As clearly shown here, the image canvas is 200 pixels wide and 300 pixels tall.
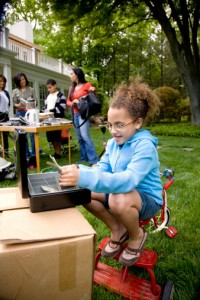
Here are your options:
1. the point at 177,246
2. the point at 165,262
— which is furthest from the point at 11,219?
the point at 177,246

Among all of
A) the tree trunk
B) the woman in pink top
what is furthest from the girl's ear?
the tree trunk

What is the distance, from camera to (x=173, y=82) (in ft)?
76.9

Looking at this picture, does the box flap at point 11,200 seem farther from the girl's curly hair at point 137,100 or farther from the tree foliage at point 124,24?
the tree foliage at point 124,24

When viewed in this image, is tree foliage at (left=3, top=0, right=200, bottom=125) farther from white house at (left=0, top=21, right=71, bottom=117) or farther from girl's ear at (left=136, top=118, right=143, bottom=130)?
girl's ear at (left=136, top=118, right=143, bottom=130)

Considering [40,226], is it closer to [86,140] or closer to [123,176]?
[123,176]

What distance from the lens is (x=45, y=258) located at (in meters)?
1.01

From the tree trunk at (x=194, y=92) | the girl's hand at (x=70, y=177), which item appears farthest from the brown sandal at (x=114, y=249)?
the tree trunk at (x=194, y=92)

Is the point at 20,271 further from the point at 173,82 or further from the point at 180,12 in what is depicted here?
the point at 173,82

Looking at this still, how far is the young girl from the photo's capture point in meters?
1.24

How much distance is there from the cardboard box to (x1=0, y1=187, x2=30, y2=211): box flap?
12 centimetres

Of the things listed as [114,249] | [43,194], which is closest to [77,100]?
[114,249]

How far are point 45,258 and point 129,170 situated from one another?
543 mm

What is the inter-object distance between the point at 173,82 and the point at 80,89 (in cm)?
2081

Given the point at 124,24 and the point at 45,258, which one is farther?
the point at 124,24
